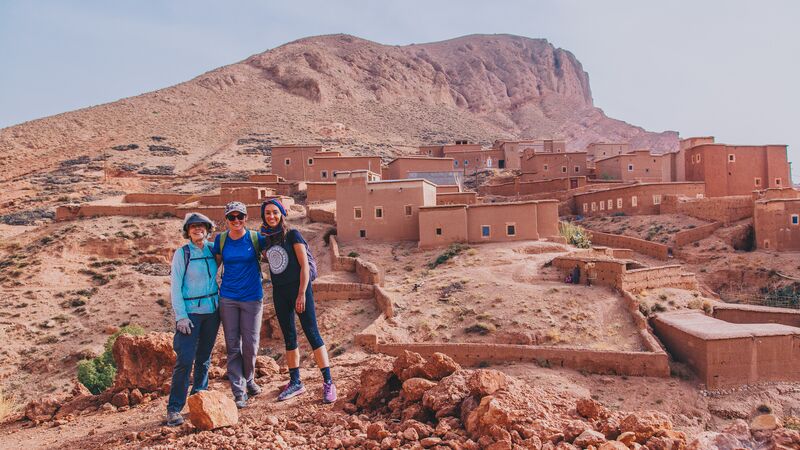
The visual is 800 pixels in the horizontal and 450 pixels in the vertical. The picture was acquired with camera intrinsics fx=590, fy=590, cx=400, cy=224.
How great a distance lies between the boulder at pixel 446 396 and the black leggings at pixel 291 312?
53.4 inches

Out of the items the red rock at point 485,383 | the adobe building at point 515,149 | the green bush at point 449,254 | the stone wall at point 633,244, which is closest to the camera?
the red rock at point 485,383

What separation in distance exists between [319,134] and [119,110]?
773 inches

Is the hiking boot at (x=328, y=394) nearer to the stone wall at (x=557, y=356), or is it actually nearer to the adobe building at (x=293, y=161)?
the stone wall at (x=557, y=356)

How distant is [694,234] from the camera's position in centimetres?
2569

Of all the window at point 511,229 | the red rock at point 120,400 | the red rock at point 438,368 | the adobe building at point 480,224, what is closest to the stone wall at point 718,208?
the adobe building at point 480,224

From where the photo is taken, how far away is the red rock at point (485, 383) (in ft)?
15.7

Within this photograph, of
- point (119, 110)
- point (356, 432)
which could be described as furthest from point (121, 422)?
point (119, 110)

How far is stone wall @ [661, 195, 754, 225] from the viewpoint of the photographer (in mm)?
26188

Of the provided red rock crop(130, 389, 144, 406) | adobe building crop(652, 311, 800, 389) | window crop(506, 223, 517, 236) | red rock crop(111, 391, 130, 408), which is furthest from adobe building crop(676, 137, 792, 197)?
red rock crop(111, 391, 130, 408)

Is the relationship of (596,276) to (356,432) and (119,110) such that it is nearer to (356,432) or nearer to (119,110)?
(356,432)

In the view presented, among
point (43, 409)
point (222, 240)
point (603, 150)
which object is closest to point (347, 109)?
point (603, 150)

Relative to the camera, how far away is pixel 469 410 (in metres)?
4.70

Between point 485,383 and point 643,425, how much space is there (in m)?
1.22

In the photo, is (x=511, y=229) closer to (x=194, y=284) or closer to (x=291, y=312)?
(x=291, y=312)
